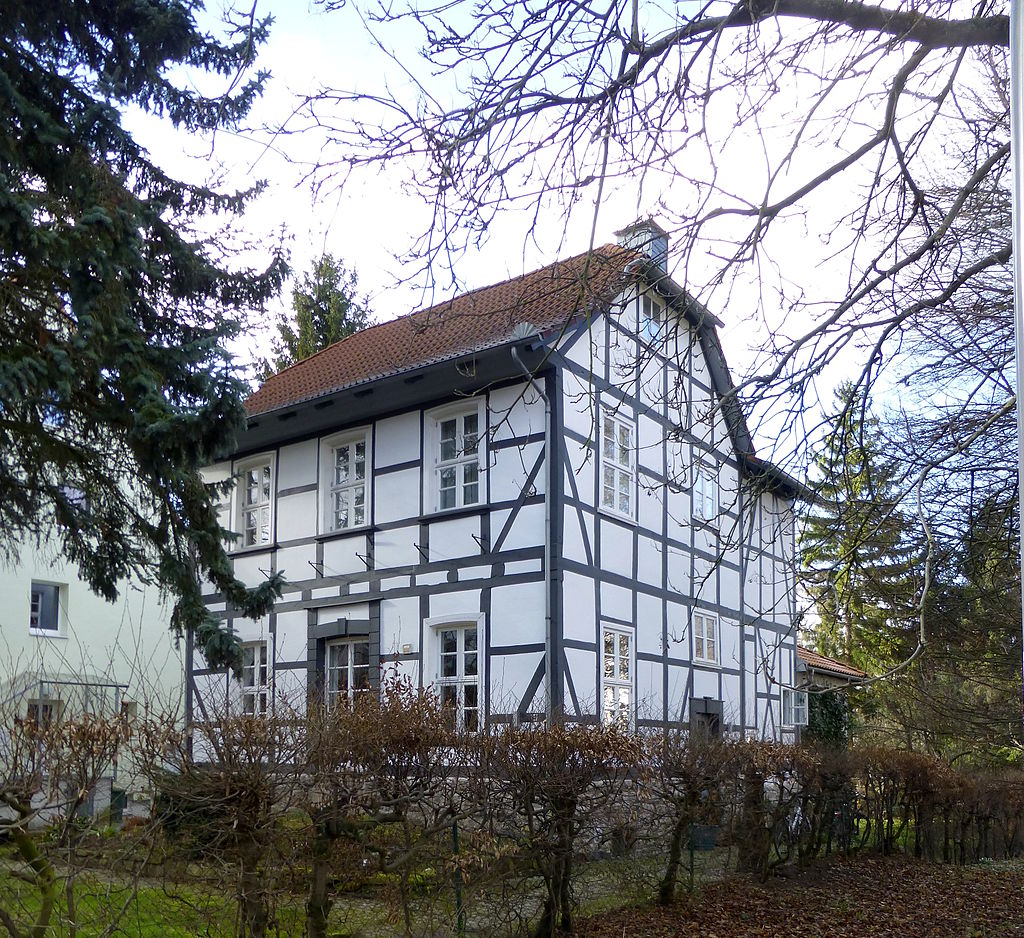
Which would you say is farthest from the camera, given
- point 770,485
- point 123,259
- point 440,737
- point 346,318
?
point 346,318

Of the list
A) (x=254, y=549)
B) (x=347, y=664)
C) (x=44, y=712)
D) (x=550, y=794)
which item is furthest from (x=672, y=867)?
(x=254, y=549)

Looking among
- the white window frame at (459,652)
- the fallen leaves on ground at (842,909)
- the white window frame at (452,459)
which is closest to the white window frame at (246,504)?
the white window frame at (452,459)

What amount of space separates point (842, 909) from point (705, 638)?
8.81 m

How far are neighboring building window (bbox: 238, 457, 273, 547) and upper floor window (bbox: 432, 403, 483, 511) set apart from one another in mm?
3845

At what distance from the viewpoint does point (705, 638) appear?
20.3 metres

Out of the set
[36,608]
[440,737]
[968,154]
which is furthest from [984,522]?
[36,608]

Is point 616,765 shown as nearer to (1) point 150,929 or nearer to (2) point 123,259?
(1) point 150,929

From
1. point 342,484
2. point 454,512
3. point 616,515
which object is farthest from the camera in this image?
point 342,484

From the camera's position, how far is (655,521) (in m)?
18.5

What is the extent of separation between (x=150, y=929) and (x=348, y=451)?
40.5 feet

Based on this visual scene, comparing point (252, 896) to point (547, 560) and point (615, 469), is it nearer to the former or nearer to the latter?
point (547, 560)

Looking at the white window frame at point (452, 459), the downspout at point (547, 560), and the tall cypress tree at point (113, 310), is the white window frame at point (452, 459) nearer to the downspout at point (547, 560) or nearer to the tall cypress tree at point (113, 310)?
the downspout at point (547, 560)

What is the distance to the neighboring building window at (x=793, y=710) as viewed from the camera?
24625 millimetres

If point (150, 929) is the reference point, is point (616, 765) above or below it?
above
